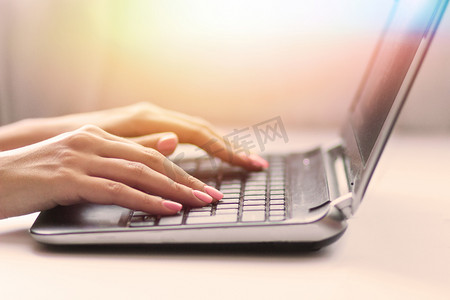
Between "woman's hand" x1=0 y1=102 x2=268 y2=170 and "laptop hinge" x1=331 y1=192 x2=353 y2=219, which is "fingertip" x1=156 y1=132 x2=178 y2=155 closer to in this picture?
"woman's hand" x1=0 y1=102 x2=268 y2=170

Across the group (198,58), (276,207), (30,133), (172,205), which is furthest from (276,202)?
(198,58)

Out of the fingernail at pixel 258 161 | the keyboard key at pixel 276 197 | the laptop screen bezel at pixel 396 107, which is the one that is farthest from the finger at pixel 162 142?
the laptop screen bezel at pixel 396 107

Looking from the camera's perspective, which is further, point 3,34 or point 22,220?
point 3,34

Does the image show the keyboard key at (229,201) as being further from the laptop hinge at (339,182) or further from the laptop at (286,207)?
the laptop hinge at (339,182)

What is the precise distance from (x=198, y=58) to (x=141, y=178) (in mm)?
630

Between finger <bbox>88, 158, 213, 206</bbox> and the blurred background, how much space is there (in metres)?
0.61

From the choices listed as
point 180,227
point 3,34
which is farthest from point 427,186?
point 3,34

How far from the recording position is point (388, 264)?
0.60 meters

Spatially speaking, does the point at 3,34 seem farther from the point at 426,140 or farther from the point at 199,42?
the point at 426,140

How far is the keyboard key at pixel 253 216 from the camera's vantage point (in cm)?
61

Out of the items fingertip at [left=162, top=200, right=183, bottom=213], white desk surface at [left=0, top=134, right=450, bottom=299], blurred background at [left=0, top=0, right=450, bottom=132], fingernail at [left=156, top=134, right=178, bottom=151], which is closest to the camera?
white desk surface at [left=0, top=134, right=450, bottom=299]

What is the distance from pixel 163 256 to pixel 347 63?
757mm

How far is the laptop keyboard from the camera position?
0.62 meters

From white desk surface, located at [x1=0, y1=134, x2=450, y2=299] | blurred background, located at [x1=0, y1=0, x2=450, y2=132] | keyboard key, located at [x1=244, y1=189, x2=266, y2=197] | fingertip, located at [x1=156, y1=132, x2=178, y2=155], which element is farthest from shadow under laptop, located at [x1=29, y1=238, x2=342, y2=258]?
blurred background, located at [x1=0, y1=0, x2=450, y2=132]
